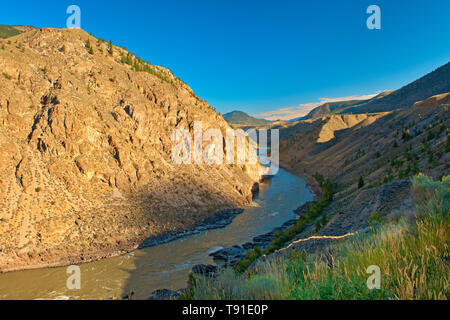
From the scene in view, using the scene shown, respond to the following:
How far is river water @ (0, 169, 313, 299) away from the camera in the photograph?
63.4 feet

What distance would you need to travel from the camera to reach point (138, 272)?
73.2 feet

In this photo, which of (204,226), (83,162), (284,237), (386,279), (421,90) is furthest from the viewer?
(421,90)

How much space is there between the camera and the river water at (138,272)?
63.4ft

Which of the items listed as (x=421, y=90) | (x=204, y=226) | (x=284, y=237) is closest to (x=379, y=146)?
(x=284, y=237)

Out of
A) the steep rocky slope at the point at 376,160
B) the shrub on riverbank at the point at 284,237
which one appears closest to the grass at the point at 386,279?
the steep rocky slope at the point at 376,160

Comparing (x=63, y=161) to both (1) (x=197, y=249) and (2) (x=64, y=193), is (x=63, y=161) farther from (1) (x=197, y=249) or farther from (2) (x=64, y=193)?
(1) (x=197, y=249)

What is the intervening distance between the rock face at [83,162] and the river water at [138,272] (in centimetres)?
172

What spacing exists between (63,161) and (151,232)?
13.9m

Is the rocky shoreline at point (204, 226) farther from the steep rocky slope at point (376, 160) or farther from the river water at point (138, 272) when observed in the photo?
the steep rocky slope at point (376, 160)

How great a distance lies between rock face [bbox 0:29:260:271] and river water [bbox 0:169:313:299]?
67.5 inches

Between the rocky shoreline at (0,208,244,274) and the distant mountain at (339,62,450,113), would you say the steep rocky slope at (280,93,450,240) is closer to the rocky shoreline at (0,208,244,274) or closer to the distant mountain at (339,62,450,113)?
the rocky shoreline at (0,208,244,274)

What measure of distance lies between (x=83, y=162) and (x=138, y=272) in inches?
621

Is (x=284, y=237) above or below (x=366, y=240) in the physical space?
below

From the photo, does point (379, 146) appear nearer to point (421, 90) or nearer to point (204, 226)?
point (204, 226)
